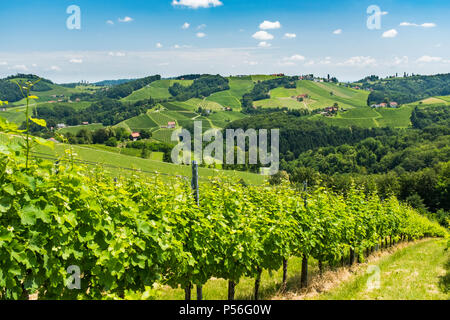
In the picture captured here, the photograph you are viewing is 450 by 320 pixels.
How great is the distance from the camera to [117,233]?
3.99 m

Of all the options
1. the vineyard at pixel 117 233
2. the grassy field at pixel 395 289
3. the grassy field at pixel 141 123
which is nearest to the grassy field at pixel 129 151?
the grassy field at pixel 141 123

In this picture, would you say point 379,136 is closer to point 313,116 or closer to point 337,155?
point 337,155

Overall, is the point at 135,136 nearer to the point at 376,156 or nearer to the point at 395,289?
the point at 376,156

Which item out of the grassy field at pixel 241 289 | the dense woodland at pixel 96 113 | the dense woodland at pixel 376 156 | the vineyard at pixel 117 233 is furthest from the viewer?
the dense woodland at pixel 96 113

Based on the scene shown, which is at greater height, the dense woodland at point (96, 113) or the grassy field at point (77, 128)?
the dense woodland at point (96, 113)

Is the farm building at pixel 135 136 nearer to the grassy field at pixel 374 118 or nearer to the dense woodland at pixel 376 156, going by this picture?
the dense woodland at pixel 376 156

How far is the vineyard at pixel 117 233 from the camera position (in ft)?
11.0

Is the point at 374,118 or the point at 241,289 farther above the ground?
the point at 374,118

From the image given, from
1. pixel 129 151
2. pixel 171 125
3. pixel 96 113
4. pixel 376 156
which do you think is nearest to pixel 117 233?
pixel 129 151

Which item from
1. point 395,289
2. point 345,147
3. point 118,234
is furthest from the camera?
Result: point 345,147

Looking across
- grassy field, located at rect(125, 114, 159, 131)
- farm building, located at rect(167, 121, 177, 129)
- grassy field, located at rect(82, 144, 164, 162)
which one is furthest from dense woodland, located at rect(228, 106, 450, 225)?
grassy field, located at rect(125, 114, 159, 131)

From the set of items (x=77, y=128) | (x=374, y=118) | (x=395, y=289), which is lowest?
(x=395, y=289)

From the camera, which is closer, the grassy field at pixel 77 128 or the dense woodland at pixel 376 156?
the dense woodland at pixel 376 156
